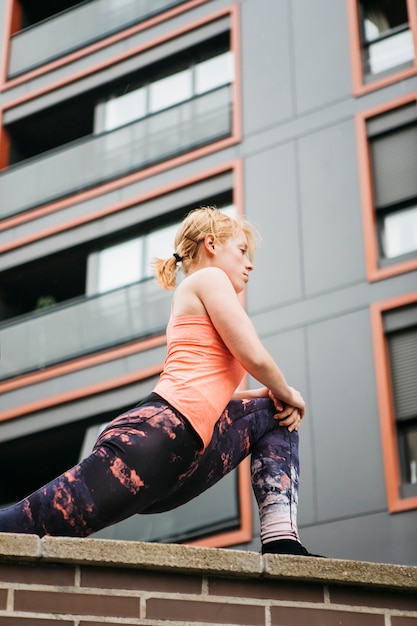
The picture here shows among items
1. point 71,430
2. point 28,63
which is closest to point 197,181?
A: point 71,430

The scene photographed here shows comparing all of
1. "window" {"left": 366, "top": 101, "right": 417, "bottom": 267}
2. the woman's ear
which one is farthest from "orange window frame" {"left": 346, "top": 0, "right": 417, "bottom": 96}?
the woman's ear

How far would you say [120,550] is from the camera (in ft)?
11.0

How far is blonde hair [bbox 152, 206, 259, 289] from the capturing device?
4.54m

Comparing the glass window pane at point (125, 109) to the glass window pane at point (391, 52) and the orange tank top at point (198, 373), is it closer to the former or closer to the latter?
the glass window pane at point (391, 52)

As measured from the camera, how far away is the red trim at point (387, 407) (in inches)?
540

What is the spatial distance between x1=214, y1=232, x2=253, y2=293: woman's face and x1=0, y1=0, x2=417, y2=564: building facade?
9.50 m

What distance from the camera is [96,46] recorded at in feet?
68.8

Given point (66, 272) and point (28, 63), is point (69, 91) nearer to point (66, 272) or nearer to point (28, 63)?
point (28, 63)

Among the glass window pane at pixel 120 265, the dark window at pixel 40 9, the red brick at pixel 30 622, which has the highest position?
the dark window at pixel 40 9

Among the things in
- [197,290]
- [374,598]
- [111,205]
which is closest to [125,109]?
[111,205]

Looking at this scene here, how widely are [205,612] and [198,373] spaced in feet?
3.28

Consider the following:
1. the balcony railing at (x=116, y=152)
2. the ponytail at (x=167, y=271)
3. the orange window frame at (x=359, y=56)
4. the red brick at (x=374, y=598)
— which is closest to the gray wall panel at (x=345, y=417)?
the orange window frame at (x=359, y=56)

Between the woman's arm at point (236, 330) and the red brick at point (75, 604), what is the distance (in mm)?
1081

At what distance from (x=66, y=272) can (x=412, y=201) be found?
7290mm
